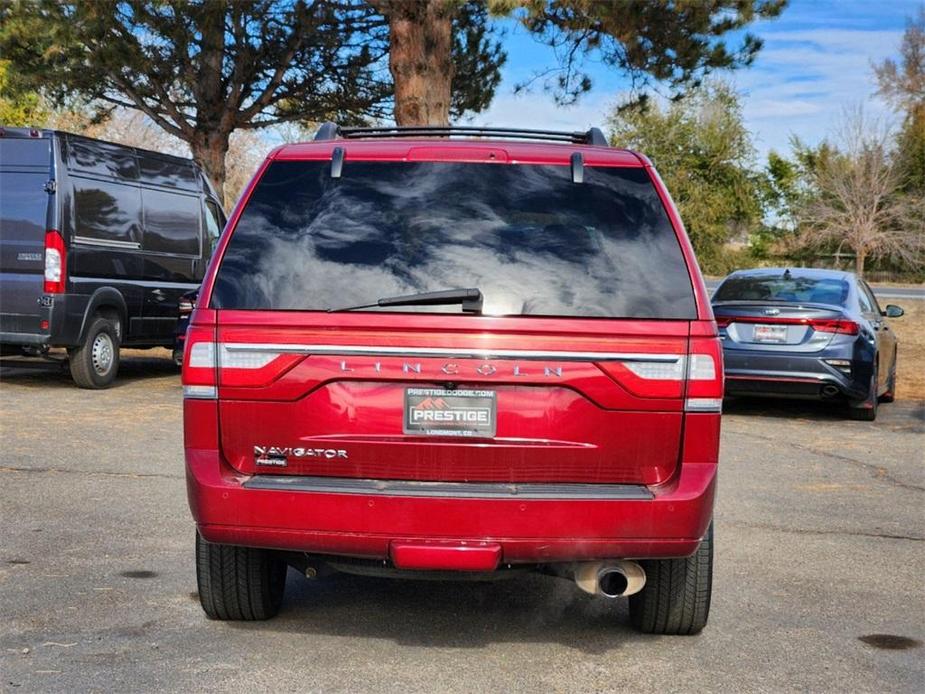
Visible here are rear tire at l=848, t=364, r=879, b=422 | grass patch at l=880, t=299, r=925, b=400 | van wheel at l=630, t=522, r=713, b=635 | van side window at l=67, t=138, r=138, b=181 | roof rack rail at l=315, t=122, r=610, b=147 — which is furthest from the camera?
grass patch at l=880, t=299, r=925, b=400

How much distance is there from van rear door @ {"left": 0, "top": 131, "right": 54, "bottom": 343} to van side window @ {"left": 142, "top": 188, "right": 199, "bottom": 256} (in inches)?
67.7

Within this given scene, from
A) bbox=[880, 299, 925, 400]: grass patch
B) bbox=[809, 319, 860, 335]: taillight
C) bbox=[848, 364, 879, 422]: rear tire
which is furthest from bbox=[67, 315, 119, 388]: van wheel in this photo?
bbox=[880, 299, 925, 400]: grass patch

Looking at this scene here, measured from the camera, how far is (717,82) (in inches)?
2138

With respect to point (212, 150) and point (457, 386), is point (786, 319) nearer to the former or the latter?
point (457, 386)

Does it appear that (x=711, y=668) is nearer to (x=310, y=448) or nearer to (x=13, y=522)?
(x=310, y=448)

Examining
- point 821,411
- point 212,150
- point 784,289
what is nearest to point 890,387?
point 821,411

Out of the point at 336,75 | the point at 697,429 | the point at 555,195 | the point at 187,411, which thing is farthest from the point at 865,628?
the point at 336,75

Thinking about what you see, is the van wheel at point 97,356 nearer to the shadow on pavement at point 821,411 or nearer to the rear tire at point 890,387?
the shadow on pavement at point 821,411

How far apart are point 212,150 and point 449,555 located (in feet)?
68.3

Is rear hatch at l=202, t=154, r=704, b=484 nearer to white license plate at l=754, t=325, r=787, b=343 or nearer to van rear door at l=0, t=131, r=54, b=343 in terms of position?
white license plate at l=754, t=325, r=787, b=343

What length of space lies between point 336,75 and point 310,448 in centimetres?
1968

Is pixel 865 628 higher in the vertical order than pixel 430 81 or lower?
lower

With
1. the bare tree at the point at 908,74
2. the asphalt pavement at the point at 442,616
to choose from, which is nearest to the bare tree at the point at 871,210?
the bare tree at the point at 908,74

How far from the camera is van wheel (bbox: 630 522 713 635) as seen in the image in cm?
482
